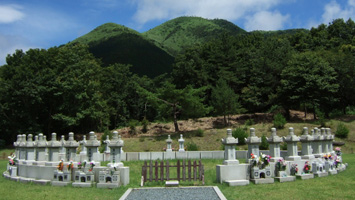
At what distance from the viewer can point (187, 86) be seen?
37562 millimetres

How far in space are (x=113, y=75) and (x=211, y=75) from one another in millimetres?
17049

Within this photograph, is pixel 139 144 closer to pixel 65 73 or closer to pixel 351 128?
pixel 65 73

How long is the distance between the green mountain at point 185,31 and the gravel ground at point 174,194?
319 ft

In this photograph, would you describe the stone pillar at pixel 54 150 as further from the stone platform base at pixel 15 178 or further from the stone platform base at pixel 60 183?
the stone platform base at pixel 15 178

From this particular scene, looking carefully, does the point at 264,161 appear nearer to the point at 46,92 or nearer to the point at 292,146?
the point at 292,146

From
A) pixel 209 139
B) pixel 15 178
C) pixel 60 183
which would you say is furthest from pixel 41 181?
pixel 209 139

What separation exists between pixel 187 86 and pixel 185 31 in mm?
105456

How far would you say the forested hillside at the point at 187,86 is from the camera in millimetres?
38750

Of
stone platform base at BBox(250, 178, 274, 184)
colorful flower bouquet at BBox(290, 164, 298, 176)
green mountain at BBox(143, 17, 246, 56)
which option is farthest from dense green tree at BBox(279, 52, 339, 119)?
green mountain at BBox(143, 17, 246, 56)

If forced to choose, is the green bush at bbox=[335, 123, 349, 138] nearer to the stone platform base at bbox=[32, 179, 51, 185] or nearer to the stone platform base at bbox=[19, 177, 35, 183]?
the stone platform base at bbox=[32, 179, 51, 185]

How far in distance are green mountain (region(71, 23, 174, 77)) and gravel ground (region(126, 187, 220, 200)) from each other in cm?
6749

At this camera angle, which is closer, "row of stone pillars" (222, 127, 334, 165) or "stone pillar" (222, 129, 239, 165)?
"stone pillar" (222, 129, 239, 165)

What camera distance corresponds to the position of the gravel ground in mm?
10148

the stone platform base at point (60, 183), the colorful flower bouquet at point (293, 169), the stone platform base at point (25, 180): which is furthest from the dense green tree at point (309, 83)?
the stone platform base at point (25, 180)
